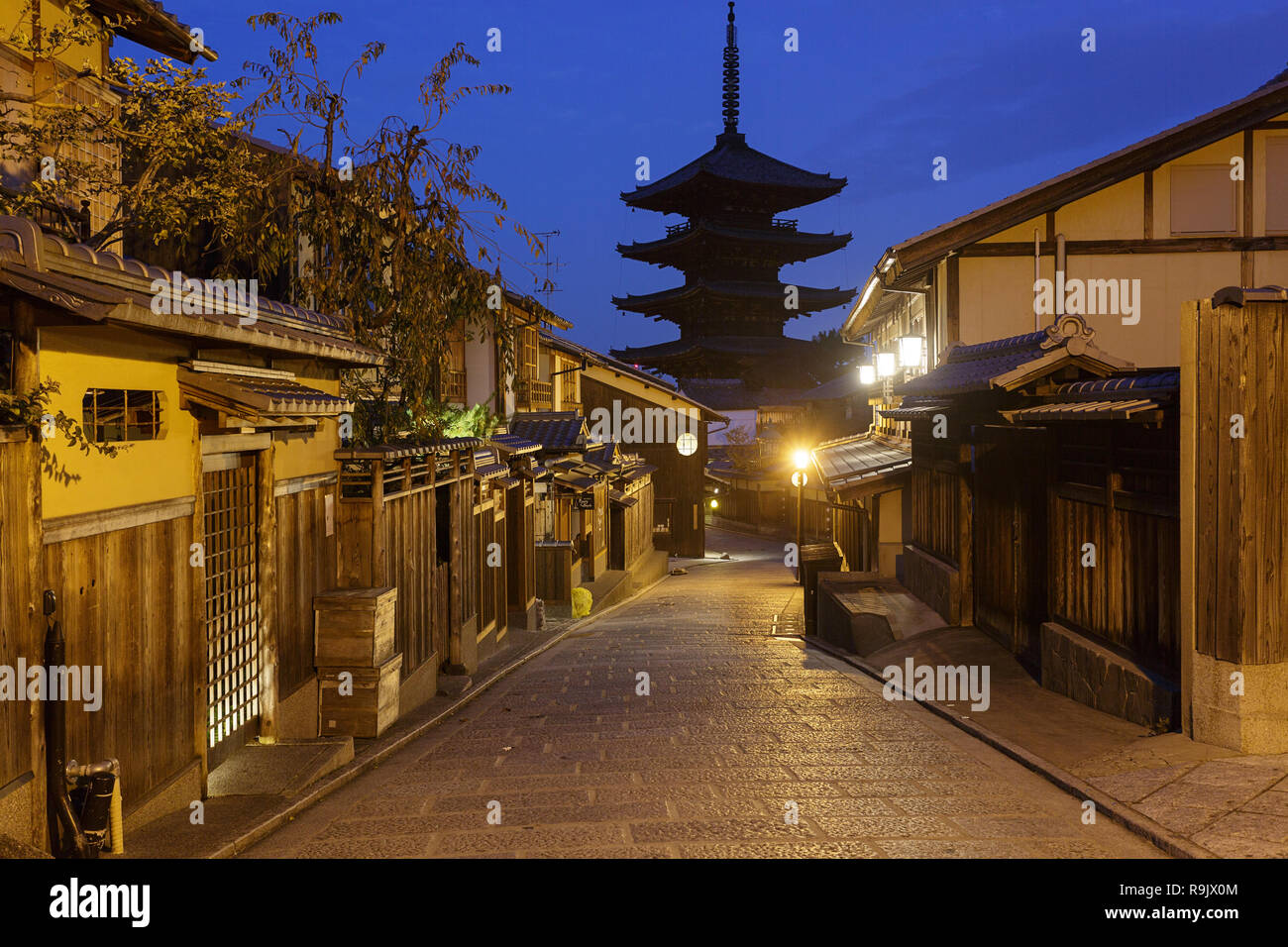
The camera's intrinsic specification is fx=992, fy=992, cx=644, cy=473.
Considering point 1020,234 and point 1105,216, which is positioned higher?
point 1105,216

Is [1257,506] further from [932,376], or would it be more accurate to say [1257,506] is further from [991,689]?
[932,376]

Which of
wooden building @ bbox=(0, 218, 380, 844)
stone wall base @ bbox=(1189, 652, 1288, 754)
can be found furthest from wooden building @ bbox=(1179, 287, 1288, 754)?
wooden building @ bbox=(0, 218, 380, 844)

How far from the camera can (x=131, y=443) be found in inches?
247

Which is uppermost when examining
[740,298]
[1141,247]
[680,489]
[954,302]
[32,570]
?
[740,298]

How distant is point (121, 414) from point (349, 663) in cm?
410

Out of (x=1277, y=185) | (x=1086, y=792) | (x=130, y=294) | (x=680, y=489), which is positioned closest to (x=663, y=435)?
(x=680, y=489)

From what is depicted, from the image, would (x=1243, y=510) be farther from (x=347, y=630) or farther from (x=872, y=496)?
(x=872, y=496)

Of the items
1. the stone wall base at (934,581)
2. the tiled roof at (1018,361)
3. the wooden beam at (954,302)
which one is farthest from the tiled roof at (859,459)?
the tiled roof at (1018,361)

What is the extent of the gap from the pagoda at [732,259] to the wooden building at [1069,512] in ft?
120

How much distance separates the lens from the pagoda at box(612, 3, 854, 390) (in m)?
50.4

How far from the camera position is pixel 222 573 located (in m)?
8.10

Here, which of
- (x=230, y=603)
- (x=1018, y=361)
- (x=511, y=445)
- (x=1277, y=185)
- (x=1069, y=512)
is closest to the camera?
(x=230, y=603)

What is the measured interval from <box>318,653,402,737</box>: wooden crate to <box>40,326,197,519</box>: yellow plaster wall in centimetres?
325

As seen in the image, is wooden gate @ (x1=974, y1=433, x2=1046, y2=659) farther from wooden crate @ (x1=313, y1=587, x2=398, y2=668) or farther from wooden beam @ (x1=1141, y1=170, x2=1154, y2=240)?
wooden crate @ (x1=313, y1=587, x2=398, y2=668)
